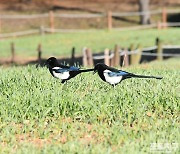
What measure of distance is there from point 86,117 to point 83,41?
23.8 metres

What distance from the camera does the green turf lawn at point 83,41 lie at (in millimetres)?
28078

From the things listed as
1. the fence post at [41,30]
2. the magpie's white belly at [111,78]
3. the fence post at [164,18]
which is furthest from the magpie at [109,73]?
the fence post at [164,18]

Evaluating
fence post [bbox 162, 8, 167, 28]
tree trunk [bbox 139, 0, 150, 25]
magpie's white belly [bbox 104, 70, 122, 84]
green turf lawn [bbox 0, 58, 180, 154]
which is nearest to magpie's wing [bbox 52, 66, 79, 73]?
green turf lawn [bbox 0, 58, 180, 154]

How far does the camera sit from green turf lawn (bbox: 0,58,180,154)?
630 centimetres

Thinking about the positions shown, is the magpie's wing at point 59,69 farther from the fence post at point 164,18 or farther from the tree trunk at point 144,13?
the tree trunk at point 144,13

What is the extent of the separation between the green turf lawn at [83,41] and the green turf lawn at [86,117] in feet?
61.2

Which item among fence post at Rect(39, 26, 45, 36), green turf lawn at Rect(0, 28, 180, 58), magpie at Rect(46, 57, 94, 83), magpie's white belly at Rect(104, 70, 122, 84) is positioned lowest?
magpie's white belly at Rect(104, 70, 122, 84)

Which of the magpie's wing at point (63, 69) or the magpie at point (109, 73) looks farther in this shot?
the magpie's wing at point (63, 69)

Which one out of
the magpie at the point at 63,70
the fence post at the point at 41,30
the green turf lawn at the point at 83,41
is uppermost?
the fence post at the point at 41,30

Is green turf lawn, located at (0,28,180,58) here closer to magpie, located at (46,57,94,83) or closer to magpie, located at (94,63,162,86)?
magpie, located at (46,57,94,83)

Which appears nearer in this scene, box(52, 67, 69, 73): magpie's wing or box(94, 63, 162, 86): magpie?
box(94, 63, 162, 86): magpie

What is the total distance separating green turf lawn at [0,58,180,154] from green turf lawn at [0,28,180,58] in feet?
61.2

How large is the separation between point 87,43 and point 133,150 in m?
24.2

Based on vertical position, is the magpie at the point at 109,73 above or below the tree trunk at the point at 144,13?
below
